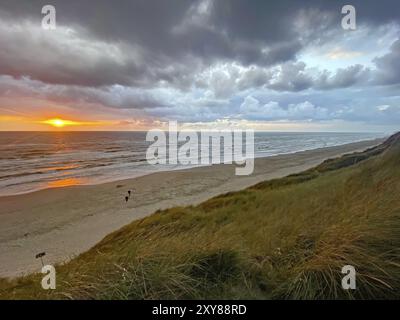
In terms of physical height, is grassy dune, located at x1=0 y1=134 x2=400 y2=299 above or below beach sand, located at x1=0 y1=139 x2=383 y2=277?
above

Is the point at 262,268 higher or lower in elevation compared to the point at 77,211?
higher

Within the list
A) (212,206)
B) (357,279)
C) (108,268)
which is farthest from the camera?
(212,206)

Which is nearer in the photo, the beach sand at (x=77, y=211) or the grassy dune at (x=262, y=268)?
the grassy dune at (x=262, y=268)

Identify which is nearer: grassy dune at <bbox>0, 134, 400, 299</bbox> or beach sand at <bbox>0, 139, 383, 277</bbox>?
grassy dune at <bbox>0, 134, 400, 299</bbox>

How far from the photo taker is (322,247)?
3154 mm

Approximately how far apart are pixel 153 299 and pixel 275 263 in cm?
163

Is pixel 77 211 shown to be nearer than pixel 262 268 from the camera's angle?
No

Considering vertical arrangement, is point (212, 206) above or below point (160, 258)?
below

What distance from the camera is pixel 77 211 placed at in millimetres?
15680

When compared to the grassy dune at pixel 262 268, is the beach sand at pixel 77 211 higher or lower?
lower

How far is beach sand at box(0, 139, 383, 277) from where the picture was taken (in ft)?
33.2

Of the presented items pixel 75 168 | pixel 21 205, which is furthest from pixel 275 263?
pixel 75 168

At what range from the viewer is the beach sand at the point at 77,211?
33.2 ft
